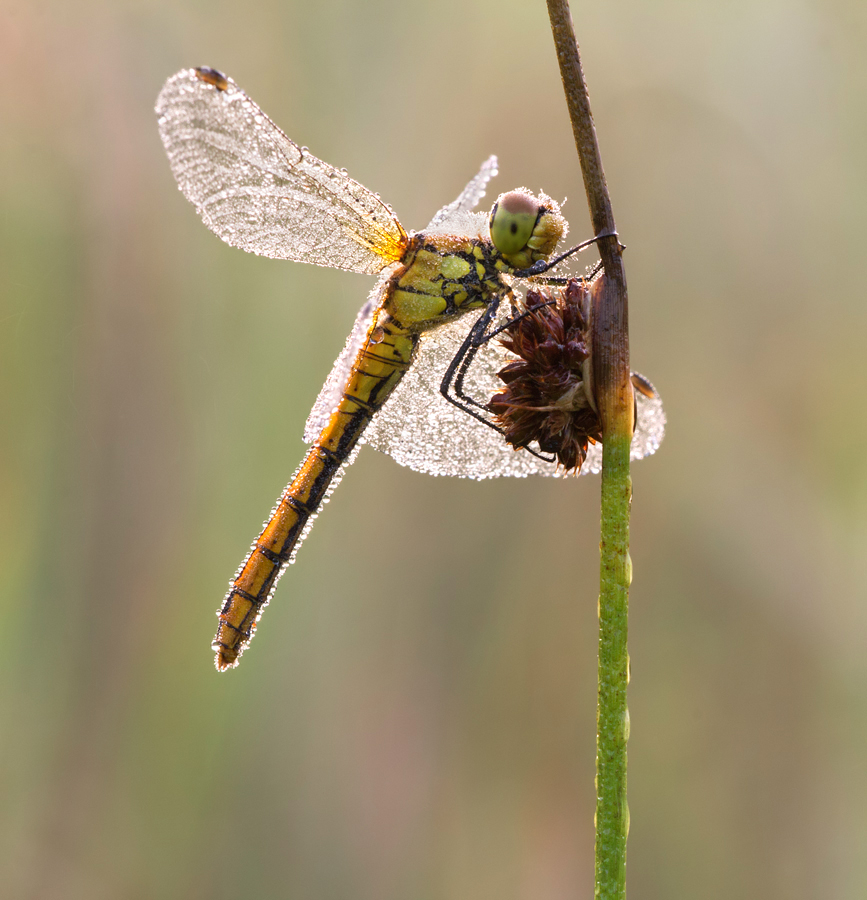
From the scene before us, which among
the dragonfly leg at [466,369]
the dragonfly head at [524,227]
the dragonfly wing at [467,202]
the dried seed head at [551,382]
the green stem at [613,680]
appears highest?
the dragonfly wing at [467,202]

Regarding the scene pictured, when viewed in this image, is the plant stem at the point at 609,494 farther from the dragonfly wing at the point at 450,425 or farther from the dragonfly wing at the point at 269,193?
the dragonfly wing at the point at 269,193

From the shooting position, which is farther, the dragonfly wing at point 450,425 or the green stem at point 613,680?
the dragonfly wing at point 450,425

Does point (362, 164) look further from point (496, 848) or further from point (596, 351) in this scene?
point (496, 848)

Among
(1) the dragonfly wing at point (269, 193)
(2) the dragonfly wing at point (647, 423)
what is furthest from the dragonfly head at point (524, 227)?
(2) the dragonfly wing at point (647, 423)

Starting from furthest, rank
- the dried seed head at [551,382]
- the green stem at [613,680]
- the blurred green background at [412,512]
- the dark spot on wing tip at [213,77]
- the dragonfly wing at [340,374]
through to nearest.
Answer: the blurred green background at [412,512] < the dragonfly wing at [340,374] < the dark spot on wing tip at [213,77] < the dried seed head at [551,382] < the green stem at [613,680]

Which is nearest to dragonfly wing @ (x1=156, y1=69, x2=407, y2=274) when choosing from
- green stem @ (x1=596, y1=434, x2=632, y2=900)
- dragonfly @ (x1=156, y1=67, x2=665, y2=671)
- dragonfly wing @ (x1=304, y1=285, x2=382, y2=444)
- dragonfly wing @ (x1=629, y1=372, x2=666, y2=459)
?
dragonfly @ (x1=156, y1=67, x2=665, y2=671)

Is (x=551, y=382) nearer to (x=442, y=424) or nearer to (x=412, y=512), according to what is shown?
(x=442, y=424)

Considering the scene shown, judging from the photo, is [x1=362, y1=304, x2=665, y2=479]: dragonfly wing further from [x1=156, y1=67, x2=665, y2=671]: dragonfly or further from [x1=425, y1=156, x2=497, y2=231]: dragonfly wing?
[x1=425, y1=156, x2=497, y2=231]: dragonfly wing

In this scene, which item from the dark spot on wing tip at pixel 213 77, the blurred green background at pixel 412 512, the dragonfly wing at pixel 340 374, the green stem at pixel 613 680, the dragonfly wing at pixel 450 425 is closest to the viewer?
the green stem at pixel 613 680
